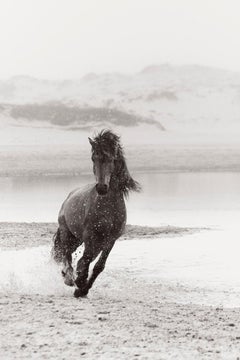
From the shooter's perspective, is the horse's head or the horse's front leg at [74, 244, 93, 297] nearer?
the horse's head

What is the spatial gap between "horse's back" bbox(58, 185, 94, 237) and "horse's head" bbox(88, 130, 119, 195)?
1.69ft

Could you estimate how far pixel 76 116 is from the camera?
6322 centimetres

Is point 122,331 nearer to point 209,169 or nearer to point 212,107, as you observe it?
point 209,169

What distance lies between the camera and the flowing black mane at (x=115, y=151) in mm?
7227

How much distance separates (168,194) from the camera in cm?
2058

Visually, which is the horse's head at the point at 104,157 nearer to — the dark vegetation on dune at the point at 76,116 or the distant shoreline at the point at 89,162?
the distant shoreline at the point at 89,162

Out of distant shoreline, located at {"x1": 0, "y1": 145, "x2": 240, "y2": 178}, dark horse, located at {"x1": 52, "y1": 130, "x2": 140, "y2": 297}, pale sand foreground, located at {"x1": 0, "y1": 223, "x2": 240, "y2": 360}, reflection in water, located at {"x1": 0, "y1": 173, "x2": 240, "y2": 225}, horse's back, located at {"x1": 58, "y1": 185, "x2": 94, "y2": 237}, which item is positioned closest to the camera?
pale sand foreground, located at {"x1": 0, "y1": 223, "x2": 240, "y2": 360}

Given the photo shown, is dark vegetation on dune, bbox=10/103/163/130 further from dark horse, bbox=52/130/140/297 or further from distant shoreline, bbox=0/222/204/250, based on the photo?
dark horse, bbox=52/130/140/297

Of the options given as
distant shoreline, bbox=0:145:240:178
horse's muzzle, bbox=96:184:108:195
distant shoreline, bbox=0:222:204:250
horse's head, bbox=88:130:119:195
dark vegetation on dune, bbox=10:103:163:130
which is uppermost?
dark vegetation on dune, bbox=10:103:163:130

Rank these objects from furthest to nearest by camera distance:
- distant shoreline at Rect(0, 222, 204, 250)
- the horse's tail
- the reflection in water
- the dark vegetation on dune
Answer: the dark vegetation on dune < the reflection in water < distant shoreline at Rect(0, 222, 204, 250) < the horse's tail

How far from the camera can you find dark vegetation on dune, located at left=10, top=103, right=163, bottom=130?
60594mm

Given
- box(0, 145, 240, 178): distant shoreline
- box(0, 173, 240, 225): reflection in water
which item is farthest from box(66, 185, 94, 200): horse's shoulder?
box(0, 145, 240, 178): distant shoreline

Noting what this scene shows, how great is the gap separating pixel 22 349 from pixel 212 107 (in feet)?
264

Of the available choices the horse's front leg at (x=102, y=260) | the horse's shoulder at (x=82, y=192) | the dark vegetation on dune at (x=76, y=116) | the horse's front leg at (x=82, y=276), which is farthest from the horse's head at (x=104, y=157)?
the dark vegetation on dune at (x=76, y=116)
